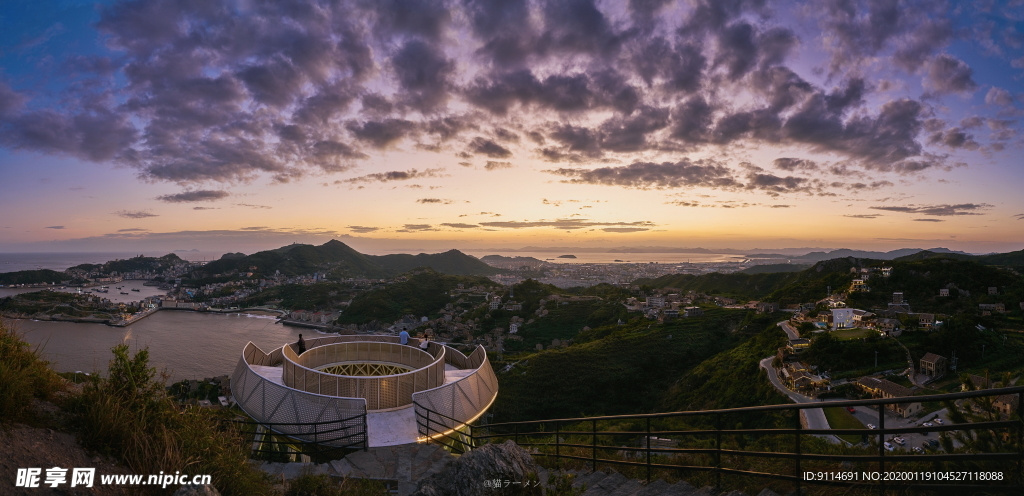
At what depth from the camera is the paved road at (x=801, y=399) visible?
763 inches

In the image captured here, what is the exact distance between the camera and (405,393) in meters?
10.1

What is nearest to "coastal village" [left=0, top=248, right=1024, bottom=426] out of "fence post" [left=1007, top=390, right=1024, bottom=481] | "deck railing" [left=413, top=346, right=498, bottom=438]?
"fence post" [left=1007, top=390, right=1024, bottom=481]

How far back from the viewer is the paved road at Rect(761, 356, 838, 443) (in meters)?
19.4

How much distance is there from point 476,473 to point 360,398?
210 inches

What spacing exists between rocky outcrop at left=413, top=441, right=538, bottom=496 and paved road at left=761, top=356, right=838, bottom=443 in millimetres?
15384

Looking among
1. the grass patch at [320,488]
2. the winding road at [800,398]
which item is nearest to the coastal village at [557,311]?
the winding road at [800,398]

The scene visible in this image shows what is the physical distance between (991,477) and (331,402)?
9.20 m

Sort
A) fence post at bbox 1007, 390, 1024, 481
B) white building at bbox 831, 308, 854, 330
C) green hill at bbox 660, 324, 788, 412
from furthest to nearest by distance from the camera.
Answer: white building at bbox 831, 308, 854, 330 → green hill at bbox 660, 324, 788, 412 → fence post at bbox 1007, 390, 1024, 481

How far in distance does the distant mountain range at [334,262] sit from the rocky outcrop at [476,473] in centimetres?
13357

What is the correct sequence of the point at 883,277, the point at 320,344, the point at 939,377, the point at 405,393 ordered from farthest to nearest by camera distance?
the point at 883,277 < the point at 939,377 < the point at 320,344 < the point at 405,393

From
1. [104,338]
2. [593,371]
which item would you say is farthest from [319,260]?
[593,371]

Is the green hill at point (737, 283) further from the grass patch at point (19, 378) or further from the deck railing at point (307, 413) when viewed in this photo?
the grass patch at point (19, 378)

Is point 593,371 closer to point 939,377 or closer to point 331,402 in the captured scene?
point 939,377

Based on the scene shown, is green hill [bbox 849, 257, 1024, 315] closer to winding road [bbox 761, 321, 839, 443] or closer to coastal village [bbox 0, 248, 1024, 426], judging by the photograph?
coastal village [bbox 0, 248, 1024, 426]
